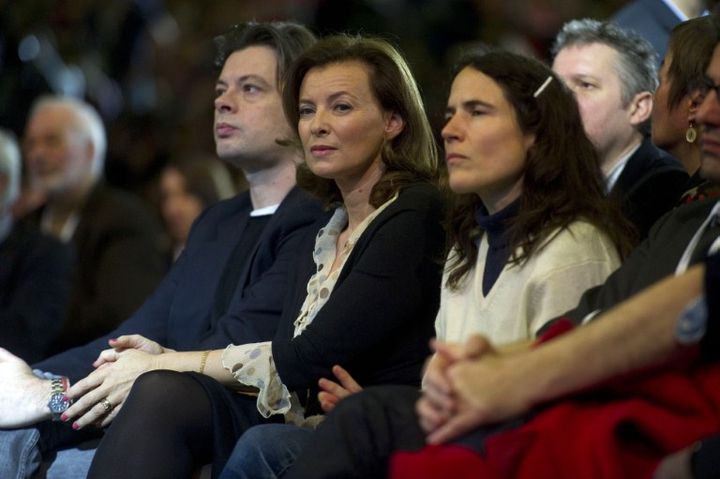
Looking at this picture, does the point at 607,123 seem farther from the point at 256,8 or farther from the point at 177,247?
the point at 256,8

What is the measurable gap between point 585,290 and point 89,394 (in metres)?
1.10

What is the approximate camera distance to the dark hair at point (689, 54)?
9.23 ft

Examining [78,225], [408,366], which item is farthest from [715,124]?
[78,225]

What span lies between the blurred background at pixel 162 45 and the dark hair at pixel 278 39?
1843 millimetres

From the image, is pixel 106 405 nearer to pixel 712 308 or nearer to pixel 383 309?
pixel 383 309

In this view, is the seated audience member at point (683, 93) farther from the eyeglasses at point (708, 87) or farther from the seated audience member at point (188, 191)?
the seated audience member at point (188, 191)

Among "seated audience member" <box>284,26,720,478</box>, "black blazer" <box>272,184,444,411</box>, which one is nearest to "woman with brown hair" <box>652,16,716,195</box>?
"black blazer" <box>272,184,444,411</box>

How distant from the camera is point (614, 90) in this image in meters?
3.41

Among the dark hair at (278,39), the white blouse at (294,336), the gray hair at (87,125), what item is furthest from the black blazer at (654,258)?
the gray hair at (87,125)

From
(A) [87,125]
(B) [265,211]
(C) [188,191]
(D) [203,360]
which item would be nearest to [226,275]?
(B) [265,211]

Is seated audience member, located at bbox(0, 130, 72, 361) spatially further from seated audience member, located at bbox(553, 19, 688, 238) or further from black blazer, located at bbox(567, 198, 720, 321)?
black blazer, located at bbox(567, 198, 720, 321)

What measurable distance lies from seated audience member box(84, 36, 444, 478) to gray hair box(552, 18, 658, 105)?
1.73 ft

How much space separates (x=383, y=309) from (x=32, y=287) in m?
2.04

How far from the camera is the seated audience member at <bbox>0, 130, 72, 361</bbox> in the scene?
4406mm
